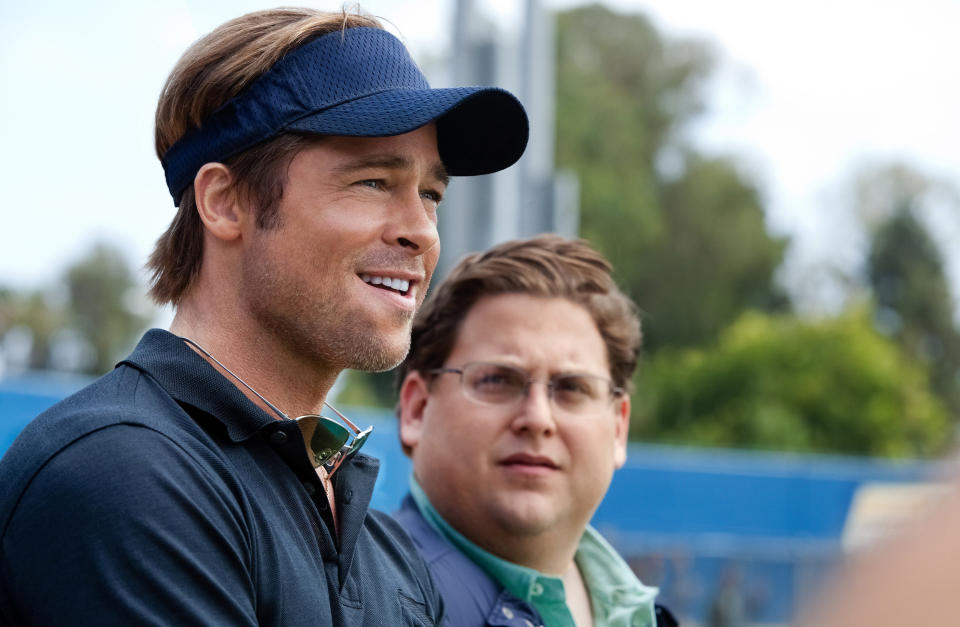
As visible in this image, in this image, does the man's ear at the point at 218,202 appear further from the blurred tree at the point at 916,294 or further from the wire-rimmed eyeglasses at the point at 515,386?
the blurred tree at the point at 916,294

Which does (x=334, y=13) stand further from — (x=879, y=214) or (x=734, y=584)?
(x=879, y=214)

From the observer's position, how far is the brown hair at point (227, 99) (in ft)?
6.11

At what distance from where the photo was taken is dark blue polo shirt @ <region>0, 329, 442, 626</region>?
1.39 meters

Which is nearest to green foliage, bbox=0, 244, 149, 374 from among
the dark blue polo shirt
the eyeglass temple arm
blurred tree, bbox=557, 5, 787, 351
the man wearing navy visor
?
blurred tree, bbox=557, 5, 787, 351

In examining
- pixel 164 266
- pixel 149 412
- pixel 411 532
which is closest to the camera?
pixel 149 412

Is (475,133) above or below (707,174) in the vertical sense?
below

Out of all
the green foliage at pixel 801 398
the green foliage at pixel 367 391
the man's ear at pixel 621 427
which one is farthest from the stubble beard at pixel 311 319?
the green foliage at pixel 801 398

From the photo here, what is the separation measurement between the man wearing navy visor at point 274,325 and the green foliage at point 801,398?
23.8 metres

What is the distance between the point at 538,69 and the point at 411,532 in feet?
10.5

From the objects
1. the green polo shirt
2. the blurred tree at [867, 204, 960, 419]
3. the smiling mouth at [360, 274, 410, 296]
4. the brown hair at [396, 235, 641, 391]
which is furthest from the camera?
the blurred tree at [867, 204, 960, 419]

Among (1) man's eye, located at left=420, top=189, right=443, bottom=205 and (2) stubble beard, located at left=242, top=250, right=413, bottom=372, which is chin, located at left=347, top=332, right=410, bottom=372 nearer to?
(2) stubble beard, located at left=242, top=250, right=413, bottom=372

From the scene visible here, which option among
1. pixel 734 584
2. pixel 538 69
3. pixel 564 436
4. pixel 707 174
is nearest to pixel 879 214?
pixel 707 174

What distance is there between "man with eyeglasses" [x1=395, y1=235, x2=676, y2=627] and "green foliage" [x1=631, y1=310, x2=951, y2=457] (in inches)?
896

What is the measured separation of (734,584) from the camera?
40.7 feet
